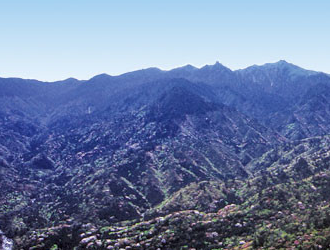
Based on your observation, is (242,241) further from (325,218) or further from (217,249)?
(325,218)

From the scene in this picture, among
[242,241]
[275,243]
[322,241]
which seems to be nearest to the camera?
[322,241]

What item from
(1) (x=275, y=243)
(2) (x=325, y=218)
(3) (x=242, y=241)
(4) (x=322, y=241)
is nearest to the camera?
(4) (x=322, y=241)

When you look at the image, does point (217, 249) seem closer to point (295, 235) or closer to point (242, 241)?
point (242, 241)

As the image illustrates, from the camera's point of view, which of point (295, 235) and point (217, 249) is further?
point (217, 249)

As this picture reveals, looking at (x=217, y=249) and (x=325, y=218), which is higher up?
(x=325, y=218)

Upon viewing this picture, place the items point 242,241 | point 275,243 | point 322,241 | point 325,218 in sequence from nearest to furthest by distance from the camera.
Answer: point 322,241, point 275,243, point 325,218, point 242,241

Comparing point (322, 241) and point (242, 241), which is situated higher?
point (322, 241)

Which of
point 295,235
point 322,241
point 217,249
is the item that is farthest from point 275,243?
point 217,249

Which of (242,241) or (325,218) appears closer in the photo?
(325,218)

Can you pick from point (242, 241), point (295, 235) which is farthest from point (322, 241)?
point (242, 241)
